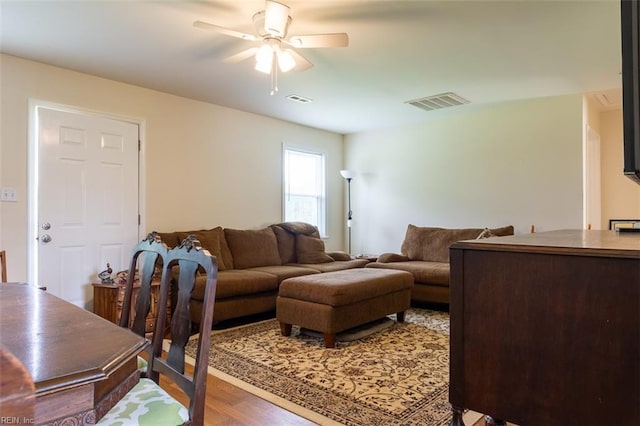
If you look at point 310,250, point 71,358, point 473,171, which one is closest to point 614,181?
point 473,171

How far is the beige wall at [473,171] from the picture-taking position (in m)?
4.52

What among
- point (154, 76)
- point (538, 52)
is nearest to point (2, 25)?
A: point (154, 76)

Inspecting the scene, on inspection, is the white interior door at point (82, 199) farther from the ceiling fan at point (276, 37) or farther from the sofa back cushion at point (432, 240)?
the sofa back cushion at point (432, 240)

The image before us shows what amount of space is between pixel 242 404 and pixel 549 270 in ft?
5.90

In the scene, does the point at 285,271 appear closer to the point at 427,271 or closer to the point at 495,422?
the point at 427,271

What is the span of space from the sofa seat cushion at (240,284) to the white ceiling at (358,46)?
1956 millimetres

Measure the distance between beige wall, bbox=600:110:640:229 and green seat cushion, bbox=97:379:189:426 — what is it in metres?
6.09

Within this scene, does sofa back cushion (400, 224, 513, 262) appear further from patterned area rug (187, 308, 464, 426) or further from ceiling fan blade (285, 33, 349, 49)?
ceiling fan blade (285, 33, 349, 49)

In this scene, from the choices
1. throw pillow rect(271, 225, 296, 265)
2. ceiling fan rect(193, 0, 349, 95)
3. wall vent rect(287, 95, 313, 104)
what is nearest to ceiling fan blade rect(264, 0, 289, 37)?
ceiling fan rect(193, 0, 349, 95)

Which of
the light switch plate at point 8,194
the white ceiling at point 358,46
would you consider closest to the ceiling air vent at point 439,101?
the white ceiling at point 358,46

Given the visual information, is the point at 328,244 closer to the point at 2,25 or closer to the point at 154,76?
the point at 154,76

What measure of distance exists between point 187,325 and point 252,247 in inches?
137

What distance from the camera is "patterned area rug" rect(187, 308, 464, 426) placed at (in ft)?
6.86

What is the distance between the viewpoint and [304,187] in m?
6.09
